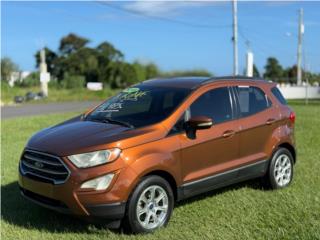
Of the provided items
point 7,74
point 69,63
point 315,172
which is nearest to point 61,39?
point 69,63

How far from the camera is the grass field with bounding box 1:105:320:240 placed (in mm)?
5458

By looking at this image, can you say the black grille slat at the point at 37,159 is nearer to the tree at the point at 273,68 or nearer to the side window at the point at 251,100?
the side window at the point at 251,100

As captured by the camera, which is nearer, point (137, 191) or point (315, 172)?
point (137, 191)

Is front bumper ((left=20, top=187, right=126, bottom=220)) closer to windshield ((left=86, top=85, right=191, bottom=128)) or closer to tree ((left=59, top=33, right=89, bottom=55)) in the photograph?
windshield ((left=86, top=85, right=191, bottom=128))

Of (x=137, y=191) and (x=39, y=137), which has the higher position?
(x=39, y=137)

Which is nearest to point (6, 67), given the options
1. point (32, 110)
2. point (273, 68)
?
point (273, 68)

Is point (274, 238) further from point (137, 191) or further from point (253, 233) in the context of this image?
point (137, 191)


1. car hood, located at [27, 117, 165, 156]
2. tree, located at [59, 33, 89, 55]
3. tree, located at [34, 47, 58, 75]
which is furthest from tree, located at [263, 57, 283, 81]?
car hood, located at [27, 117, 165, 156]

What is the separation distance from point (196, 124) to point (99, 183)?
1.38m

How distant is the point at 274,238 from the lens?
5.26 m

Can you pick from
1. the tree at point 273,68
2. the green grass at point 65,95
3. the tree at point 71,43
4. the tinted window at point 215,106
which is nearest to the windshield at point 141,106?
the tinted window at point 215,106

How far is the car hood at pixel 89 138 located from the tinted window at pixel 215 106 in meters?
0.76

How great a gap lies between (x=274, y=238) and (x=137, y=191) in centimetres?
148

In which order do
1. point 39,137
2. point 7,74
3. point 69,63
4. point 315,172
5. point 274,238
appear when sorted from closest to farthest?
point 274,238
point 39,137
point 315,172
point 7,74
point 69,63
